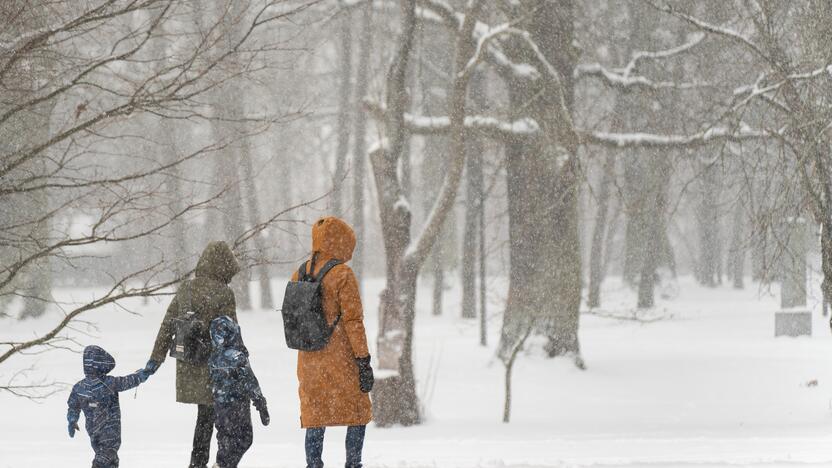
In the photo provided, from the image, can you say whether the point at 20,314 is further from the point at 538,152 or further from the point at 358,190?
the point at 538,152

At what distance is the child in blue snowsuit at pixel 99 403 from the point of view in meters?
5.59

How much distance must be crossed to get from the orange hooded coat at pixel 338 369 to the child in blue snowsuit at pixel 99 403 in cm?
102

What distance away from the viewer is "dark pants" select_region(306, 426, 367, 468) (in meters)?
5.69

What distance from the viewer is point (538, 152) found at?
14.7m

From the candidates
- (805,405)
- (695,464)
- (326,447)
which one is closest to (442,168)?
(805,405)

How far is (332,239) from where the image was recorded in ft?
18.8

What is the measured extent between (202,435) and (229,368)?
88cm

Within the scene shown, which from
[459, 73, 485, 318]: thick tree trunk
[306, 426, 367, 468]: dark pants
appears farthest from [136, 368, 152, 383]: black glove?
[459, 73, 485, 318]: thick tree trunk

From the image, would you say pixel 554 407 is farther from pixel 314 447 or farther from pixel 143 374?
pixel 143 374

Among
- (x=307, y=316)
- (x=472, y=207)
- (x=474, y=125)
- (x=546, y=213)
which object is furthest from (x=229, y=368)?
Result: (x=472, y=207)

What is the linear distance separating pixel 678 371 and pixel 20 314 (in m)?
15.0

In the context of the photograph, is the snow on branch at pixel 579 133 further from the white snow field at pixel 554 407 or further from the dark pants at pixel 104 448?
the dark pants at pixel 104 448

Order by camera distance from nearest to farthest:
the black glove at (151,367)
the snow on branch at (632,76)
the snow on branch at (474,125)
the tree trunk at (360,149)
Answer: the black glove at (151,367)
the snow on branch at (474,125)
the snow on branch at (632,76)
the tree trunk at (360,149)

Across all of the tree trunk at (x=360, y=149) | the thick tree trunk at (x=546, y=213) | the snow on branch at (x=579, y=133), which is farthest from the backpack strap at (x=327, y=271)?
the tree trunk at (x=360, y=149)
